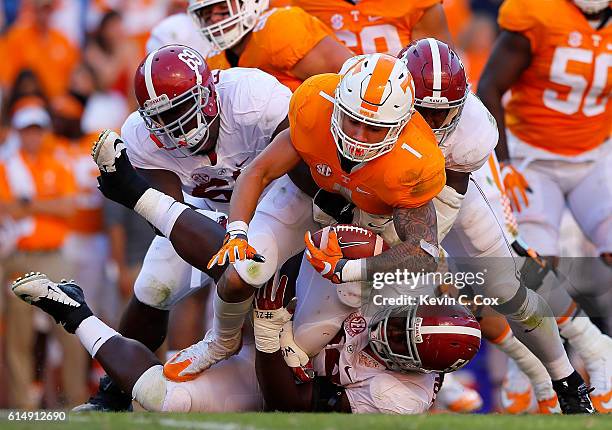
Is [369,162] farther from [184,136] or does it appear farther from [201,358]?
[201,358]

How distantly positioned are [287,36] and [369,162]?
1.30 m

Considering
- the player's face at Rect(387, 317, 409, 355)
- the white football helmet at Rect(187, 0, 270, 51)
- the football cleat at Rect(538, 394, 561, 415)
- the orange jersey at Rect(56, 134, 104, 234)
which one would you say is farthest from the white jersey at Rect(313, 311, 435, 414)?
the orange jersey at Rect(56, 134, 104, 234)

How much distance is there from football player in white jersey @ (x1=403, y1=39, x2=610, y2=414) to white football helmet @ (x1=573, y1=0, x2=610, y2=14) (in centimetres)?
107

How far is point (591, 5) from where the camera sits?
7.43m

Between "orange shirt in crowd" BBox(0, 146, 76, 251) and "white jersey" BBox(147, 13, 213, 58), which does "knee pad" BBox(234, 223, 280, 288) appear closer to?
"white jersey" BBox(147, 13, 213, 58)

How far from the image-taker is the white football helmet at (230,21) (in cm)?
679

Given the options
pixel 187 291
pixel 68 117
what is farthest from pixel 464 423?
pixel 68 117

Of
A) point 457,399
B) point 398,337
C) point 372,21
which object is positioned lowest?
point 457,399

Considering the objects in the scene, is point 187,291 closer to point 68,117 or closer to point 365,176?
point 365,176

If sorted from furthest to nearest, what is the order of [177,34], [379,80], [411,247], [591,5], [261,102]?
[177,34], [591,5], [261,102], [379,80], [411,247]

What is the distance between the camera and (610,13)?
7.53 meters

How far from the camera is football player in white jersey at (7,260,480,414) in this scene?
5785 millimetres

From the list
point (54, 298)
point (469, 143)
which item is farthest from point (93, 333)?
point (469, 143)

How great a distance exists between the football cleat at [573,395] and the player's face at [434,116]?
1.34m
